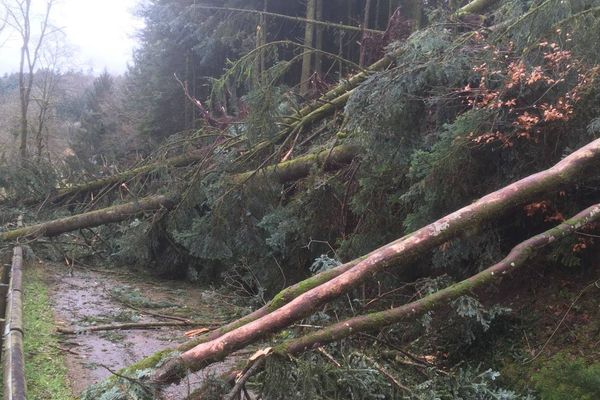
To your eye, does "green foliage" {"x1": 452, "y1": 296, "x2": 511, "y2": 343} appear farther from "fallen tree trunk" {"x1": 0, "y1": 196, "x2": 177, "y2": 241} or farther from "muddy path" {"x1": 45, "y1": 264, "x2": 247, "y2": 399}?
"fallen tree trunk" {"x1": 0, "y1": 196, "x2": 177, "y2": 241}

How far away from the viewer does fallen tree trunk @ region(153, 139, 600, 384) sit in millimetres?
3111

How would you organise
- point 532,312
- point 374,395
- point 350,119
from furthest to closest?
point 350,119, point 532,312, point 374,395

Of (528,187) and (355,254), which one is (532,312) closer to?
(528,187)

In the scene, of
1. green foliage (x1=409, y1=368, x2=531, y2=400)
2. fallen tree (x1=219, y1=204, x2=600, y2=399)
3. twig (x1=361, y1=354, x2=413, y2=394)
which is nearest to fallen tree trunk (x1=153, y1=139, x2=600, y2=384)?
fallen tree (x1=219, y1=204, x2=600, y2=399)

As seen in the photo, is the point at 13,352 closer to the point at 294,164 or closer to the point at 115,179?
the point at 294,164

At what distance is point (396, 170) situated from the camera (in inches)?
234

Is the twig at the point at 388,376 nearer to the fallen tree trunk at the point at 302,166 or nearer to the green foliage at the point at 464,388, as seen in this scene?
the green foliage at the point at 464,388

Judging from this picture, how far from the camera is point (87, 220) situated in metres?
10.5

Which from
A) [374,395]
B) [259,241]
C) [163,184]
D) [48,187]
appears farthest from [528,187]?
[48,187]

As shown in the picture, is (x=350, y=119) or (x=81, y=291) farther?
(x=81, y=291)

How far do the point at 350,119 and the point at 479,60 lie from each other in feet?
4.72

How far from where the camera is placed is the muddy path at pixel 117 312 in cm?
569

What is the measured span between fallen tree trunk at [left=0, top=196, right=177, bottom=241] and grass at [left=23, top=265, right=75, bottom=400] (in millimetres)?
2077

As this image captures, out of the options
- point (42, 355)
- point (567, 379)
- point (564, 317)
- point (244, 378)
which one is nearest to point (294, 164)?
point (42, 355)
